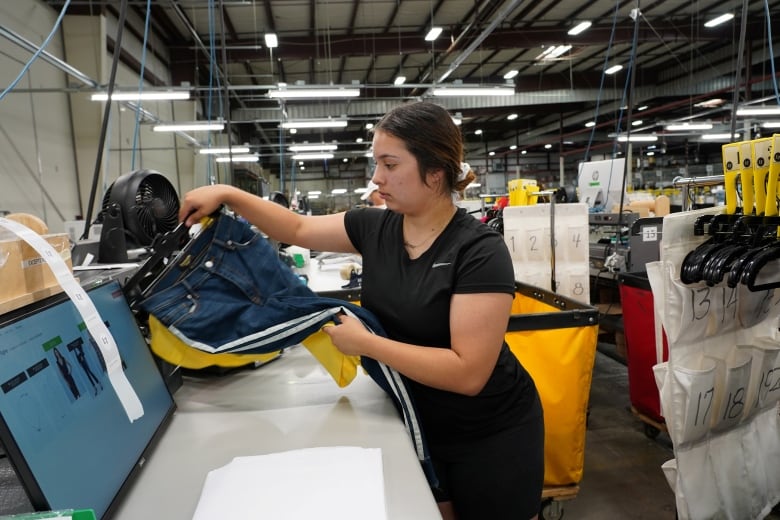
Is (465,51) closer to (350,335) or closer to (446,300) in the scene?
(446,300)

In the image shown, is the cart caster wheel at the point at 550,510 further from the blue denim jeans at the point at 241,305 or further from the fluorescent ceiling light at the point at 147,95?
the fluorescent ceiling light at the point at 147,95

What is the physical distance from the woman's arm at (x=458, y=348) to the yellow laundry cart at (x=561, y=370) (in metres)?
0.64

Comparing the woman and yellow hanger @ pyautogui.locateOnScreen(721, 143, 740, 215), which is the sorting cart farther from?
the woman

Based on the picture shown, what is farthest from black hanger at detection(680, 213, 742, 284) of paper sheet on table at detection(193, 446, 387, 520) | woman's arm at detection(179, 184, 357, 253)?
paper sheet on table at detection(193, 446, 387, 520)

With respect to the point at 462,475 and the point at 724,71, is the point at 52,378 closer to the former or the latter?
the point at 462,475

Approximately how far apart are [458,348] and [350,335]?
237 mm

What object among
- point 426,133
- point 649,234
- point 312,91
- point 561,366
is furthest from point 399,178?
point 312,91

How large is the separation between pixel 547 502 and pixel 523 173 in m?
21.4

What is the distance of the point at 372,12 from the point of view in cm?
899

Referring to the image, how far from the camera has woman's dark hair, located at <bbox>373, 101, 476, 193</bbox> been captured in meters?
1.14

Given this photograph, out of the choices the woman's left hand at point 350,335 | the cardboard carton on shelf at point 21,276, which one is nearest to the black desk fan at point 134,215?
the cardboard carton on shelf at point 21,276

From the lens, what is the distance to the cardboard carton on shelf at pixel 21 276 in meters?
0.70

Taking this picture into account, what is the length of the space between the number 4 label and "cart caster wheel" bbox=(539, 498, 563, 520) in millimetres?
1793

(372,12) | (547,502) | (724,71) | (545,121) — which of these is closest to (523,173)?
(545,121)
